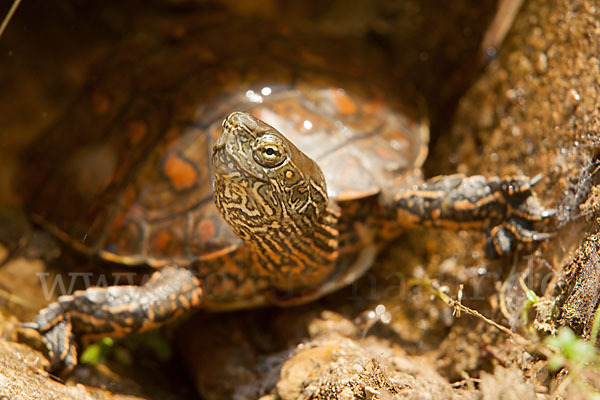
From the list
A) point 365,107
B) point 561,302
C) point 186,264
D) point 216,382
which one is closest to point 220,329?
point 216,382

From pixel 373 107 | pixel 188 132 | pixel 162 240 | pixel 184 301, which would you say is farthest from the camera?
pixel 373 107

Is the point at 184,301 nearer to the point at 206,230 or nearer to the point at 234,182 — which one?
the point at 206,230

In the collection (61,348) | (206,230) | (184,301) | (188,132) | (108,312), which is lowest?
(61,348)

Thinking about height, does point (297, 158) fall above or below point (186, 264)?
above

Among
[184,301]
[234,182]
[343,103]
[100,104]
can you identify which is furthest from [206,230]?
[100,104]

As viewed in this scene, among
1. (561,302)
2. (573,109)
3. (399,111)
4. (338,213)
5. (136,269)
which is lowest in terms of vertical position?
(136,269)

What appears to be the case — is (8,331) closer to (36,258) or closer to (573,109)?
(36,258)
